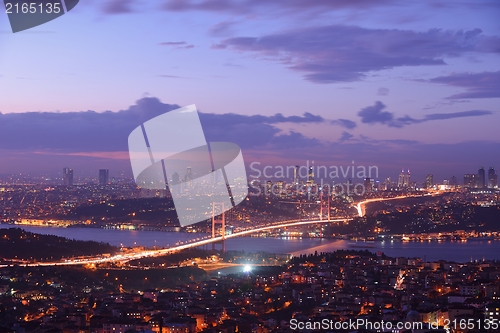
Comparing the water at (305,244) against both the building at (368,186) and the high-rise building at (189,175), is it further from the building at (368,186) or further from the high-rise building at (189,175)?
the building at (368,186)

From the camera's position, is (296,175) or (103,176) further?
(103,176)

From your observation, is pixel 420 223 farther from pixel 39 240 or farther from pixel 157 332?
pixel 157 332

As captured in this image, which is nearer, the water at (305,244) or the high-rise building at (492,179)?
the water at (305,244)

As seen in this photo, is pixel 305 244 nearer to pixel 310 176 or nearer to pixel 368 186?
pixel 310 176

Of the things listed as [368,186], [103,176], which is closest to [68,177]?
[103,176]

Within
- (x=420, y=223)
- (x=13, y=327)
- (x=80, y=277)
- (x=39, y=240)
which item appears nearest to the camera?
(x=13, y=327)

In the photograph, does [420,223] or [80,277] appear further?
[420,223]

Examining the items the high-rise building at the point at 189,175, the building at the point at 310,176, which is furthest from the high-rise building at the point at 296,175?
the high-rise building at the point at 189,175

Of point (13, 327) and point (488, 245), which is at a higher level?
point (13, 327)

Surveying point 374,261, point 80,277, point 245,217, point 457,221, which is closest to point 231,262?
point 374,261
